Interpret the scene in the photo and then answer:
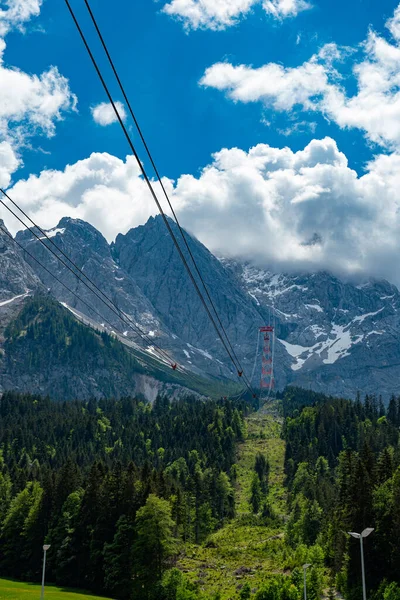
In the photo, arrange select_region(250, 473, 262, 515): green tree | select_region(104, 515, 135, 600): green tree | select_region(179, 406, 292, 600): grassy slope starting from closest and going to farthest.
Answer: select_region(104, 515, 135, 600): green tree < select_region(179, 406, 292, 600): grassy slope < select_region(250, 473, 262, 515): green tree

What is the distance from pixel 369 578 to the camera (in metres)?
77.7

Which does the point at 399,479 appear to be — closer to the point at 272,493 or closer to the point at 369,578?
the point at 369,578

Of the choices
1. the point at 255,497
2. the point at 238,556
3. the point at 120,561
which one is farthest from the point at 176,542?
the point at 255,497

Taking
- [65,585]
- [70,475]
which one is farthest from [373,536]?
[70,475]

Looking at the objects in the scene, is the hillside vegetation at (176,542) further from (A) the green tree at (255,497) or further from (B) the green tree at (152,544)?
(A) the green tree at (255,497)

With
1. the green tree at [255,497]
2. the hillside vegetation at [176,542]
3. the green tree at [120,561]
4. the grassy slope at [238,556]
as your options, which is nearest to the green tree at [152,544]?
the hillside vegetation at [176,542]

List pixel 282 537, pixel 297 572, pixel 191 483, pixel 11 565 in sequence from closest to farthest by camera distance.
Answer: pixel 297 572
pixel 11 565
pixel 282 537
pixel 191 483

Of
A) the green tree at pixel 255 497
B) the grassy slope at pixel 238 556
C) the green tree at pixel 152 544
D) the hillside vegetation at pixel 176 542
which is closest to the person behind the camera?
the hillside vegetation at pixel 176 542

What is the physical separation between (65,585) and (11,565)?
642 inches

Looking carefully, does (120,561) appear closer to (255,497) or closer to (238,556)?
(238,556)

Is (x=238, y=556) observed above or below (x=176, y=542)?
below

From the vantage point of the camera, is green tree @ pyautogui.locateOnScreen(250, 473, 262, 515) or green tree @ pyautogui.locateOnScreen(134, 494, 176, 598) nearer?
green tree @ pyautogui.locateOnScreen(134, 494, 176, 598)

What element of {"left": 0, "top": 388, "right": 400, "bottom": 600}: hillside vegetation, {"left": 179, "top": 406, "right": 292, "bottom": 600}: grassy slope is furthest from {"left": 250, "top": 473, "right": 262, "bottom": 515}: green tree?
{"left": 0, "top": 388, "right": 400, "bottom": 600}: hillside vegetation

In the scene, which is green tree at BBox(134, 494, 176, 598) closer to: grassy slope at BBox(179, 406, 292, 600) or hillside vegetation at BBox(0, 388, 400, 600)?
hillside vegetation at BBox(0, 388, 400, 600)
